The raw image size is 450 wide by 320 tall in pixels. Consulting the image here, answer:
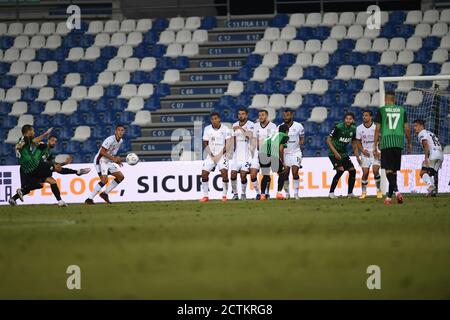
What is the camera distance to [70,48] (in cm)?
3244

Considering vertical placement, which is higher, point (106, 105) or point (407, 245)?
point (106, 105)

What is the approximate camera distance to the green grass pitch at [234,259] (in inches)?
221

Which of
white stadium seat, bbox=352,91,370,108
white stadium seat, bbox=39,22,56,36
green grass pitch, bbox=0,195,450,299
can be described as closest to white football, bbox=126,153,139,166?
white stadium seat, bbox=352,91,370,108

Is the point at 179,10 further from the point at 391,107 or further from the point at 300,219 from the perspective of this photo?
the point at 300,219

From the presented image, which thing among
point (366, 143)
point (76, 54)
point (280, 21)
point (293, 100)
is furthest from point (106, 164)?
point (280, 21)

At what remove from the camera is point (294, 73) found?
96.9 feet

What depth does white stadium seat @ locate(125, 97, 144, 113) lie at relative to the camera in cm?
2975

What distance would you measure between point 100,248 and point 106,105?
2182 cm

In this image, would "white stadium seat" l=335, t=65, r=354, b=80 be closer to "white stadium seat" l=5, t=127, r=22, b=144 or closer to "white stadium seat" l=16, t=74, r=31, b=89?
"white stadium seat" l=5, t=127, r=22, b=144

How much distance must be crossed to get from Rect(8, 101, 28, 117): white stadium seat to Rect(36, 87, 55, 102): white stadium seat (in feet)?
→ 1.82

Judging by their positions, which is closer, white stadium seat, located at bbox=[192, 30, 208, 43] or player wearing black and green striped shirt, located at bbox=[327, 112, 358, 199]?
player wearing black and green striped shirt, located at bbox=[327, 112, 358, 199]

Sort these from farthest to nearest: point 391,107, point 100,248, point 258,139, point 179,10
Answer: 1. point 179,10
2. point 258,139
3. point 391,107
4. point 100,248

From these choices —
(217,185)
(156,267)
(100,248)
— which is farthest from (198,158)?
(156,267)

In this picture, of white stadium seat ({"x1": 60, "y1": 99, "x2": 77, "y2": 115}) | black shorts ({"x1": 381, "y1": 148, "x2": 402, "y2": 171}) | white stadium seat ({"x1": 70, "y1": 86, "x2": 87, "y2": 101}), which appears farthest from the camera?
white stadium seat ({"x1": 70, "y1": 86, "x2": 87, "y2": 101})
